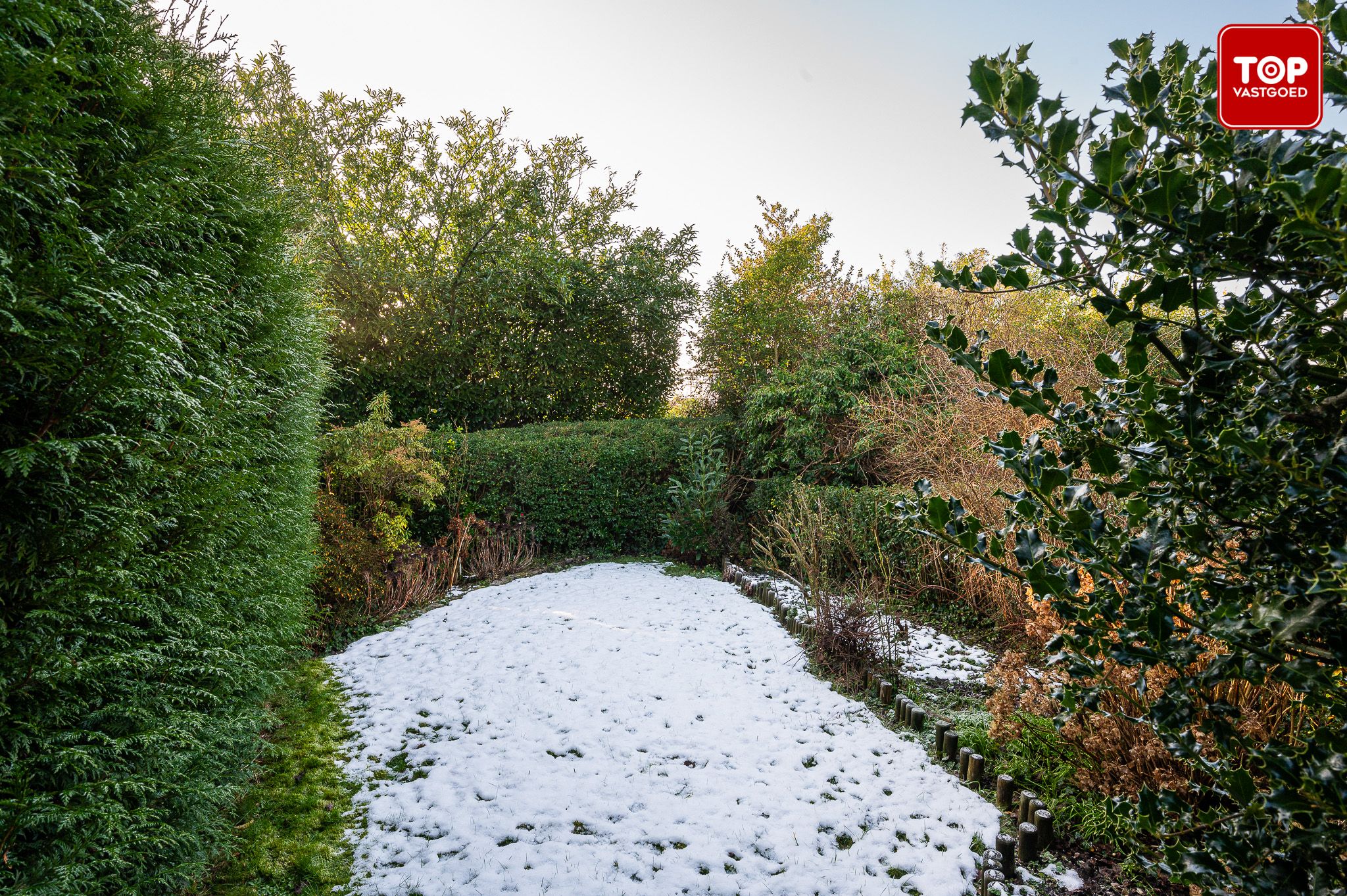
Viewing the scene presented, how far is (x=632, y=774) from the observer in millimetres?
3309

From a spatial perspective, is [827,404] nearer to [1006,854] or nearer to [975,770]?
[975,770]

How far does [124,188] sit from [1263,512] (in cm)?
299

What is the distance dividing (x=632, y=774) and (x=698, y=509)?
15.7ft

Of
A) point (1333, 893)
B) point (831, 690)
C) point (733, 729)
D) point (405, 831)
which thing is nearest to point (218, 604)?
point (405, 831)

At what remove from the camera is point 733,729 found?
12.4ft

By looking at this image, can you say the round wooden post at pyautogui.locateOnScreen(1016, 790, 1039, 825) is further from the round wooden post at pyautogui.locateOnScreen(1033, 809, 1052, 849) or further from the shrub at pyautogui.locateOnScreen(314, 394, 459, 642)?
the shrub at pyautogui.locateOnScreen(314, 394, 459, 642)

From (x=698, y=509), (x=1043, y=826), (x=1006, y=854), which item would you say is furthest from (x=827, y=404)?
(x=1006, y=854)

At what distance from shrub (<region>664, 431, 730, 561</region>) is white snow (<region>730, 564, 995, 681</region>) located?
2554 millimetres

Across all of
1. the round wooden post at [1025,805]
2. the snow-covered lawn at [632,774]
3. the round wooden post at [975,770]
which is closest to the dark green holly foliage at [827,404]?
the snow-covered lawn at [632,774]

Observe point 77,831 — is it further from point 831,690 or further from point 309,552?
point 831,690

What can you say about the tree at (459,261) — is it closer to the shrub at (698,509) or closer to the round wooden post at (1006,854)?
the shrub at (698,509)

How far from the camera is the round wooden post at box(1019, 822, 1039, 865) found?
8.21 feet

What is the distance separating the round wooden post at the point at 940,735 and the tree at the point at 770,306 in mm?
6093

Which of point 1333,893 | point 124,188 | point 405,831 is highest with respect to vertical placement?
point 124,188
